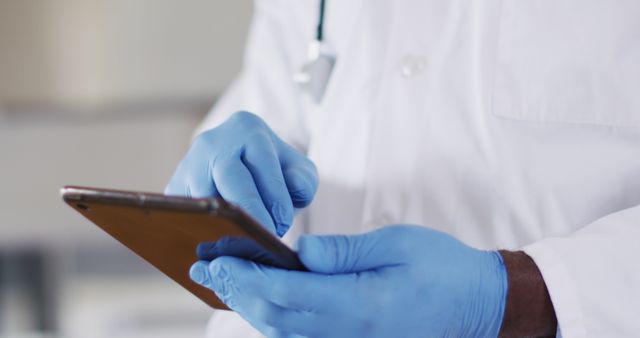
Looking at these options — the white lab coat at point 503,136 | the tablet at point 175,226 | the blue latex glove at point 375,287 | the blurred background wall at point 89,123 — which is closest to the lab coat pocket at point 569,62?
the white lab coat at point 503,136

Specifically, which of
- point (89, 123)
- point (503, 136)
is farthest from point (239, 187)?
point (89, 123)

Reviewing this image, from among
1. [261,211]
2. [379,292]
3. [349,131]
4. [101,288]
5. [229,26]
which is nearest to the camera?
[379,292]

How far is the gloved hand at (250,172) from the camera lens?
79 cm

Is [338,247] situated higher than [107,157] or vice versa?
[338,247]

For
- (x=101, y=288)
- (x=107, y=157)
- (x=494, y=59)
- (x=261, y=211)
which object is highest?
(x=494, y=59)

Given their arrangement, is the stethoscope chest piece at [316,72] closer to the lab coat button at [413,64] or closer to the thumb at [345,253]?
the lab coat button at [413,64]

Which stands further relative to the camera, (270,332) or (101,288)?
(101,288)

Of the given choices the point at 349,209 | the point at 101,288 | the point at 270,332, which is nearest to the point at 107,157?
the point at 101,288

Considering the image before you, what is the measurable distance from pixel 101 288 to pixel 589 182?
7.56 ft

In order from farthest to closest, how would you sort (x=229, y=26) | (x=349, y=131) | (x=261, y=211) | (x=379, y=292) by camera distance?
1. (x=229, y=26)
2. (x=349, y=131)
3. (x=261, y=211)
4. (x=379, y=292)

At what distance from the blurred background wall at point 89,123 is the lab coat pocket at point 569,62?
1857 mm

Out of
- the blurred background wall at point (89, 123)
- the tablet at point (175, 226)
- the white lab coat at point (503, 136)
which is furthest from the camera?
the blurred background wall at point (89, 123)

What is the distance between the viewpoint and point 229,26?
2574 mm

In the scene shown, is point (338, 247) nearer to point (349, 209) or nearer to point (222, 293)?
point (222, 293)
